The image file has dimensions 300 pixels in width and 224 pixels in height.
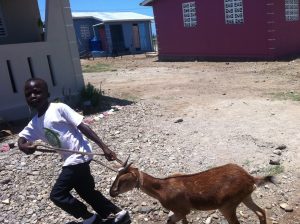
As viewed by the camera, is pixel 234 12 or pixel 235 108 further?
pixel 234 12

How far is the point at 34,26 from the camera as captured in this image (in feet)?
34.2

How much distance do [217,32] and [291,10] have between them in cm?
363

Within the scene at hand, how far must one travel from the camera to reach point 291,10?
18.0 metres

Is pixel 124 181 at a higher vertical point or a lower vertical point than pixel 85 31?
lower

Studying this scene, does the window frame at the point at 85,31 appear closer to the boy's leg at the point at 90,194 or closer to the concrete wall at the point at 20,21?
the concrete wall at the point at 20,21

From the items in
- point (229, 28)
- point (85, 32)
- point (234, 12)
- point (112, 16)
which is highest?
point (112, 16)

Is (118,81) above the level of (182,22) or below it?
below

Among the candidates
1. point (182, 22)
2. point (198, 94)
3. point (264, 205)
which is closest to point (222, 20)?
point (182, 22)

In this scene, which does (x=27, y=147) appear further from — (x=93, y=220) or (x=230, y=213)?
(x=230, y=213)

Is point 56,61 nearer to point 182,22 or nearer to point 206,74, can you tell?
point 206,74

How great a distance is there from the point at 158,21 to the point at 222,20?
4800mm

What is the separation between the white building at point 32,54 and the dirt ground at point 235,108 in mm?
1990

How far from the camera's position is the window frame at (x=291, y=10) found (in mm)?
17641

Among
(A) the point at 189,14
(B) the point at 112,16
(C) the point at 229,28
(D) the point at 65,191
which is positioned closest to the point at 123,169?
(D) the point at 65,191
